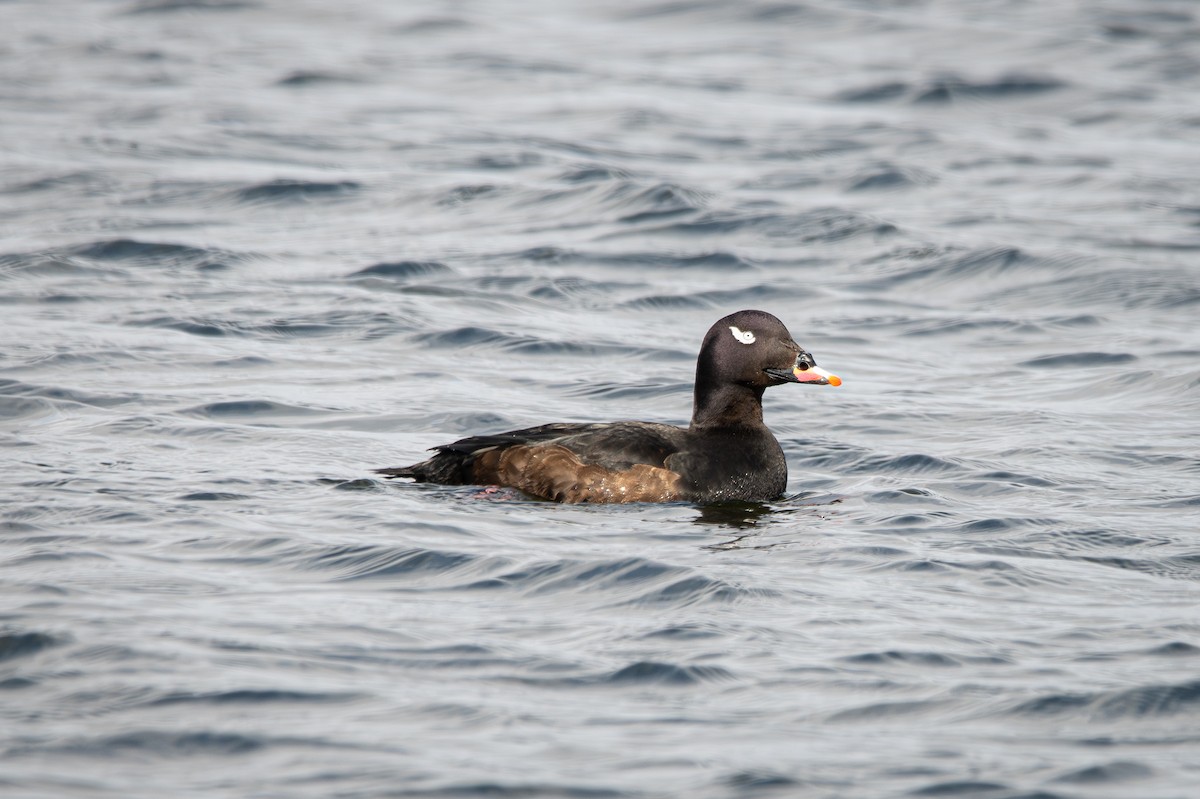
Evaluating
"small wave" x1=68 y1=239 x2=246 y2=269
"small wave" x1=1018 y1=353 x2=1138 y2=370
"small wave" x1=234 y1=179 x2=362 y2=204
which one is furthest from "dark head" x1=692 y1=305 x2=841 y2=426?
"small wave" x1=234 y1=179 x2=362 y2=204

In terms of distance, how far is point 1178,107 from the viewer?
72.1 feet

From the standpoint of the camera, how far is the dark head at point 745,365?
394 inches

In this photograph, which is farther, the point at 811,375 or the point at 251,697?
the point at 811,375

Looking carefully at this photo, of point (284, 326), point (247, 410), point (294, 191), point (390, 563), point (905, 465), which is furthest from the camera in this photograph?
point (294, 191)

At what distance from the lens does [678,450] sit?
9.78m

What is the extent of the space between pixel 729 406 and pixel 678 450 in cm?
52

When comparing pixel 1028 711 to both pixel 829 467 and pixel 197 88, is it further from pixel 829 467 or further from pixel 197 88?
pixel 197 88

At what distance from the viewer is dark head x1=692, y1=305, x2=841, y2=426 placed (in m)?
10.0

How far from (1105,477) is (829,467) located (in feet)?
5.41

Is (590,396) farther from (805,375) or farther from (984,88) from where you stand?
(984,88)

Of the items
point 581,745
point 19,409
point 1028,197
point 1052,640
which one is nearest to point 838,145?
point 1028,197

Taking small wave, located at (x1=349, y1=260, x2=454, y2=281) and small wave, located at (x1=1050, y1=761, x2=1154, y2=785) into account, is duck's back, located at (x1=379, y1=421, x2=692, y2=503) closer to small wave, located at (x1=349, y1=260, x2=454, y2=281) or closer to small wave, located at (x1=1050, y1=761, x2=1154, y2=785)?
small wave, located at (x1=1050, y1=761, x2=1154, y2=785)

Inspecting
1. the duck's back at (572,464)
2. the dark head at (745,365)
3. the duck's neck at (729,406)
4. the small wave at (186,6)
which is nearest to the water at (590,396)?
the duck's back at (572,464)

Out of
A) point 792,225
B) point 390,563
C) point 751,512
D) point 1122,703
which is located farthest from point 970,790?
point 792,225
